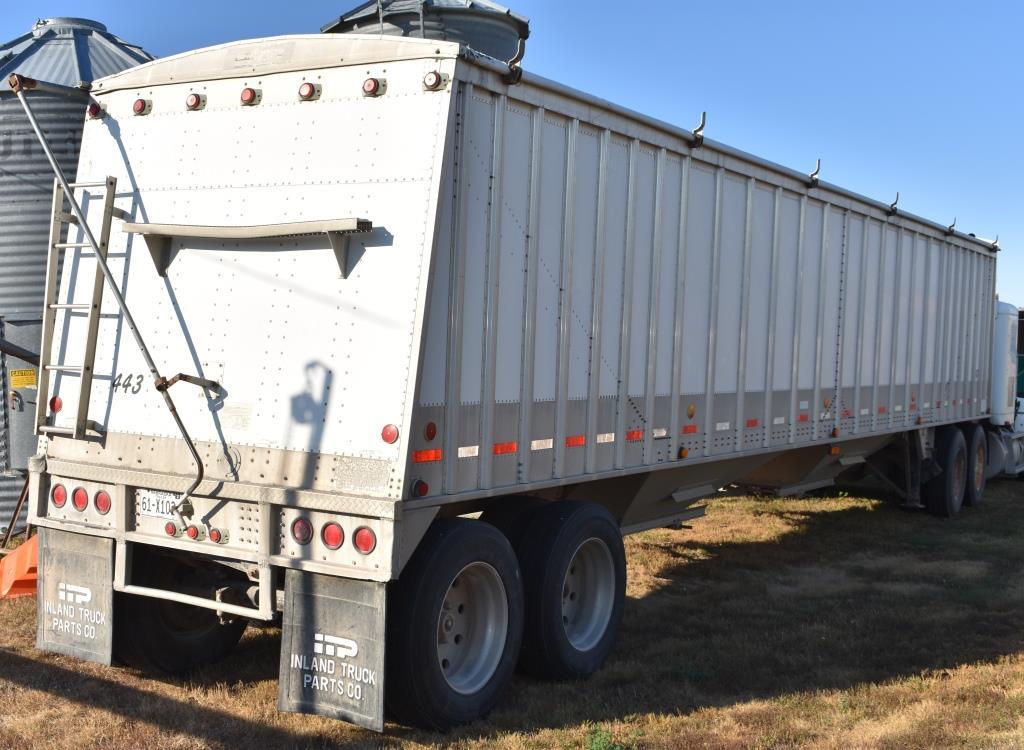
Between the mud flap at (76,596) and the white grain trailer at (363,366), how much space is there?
0.07 feet

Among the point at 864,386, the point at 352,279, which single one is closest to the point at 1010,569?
the point at 864,386

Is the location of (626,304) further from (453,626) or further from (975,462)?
(975,462)

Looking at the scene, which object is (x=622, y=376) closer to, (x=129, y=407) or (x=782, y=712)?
(x=782, y=712)

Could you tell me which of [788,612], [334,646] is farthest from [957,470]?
[334,646]

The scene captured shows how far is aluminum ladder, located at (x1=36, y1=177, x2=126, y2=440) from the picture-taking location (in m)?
6.06

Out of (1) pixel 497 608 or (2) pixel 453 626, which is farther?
(1) pixel 497 608

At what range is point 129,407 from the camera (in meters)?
6.05

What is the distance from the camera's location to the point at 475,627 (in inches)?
231

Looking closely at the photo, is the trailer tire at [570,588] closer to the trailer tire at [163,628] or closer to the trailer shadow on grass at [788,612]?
the trailer shadow on grass at [788,612]

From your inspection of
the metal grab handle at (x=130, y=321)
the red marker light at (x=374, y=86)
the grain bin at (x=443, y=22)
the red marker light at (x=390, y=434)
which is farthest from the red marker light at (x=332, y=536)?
the grain bin at (x=443, y=22)

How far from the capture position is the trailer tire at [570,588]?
6.24m

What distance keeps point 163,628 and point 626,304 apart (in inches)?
135

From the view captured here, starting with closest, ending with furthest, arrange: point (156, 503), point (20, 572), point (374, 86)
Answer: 1. point (374, 86)
2. point (156, 503)
3. point (20, 572)

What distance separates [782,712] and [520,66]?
12.4 ft
